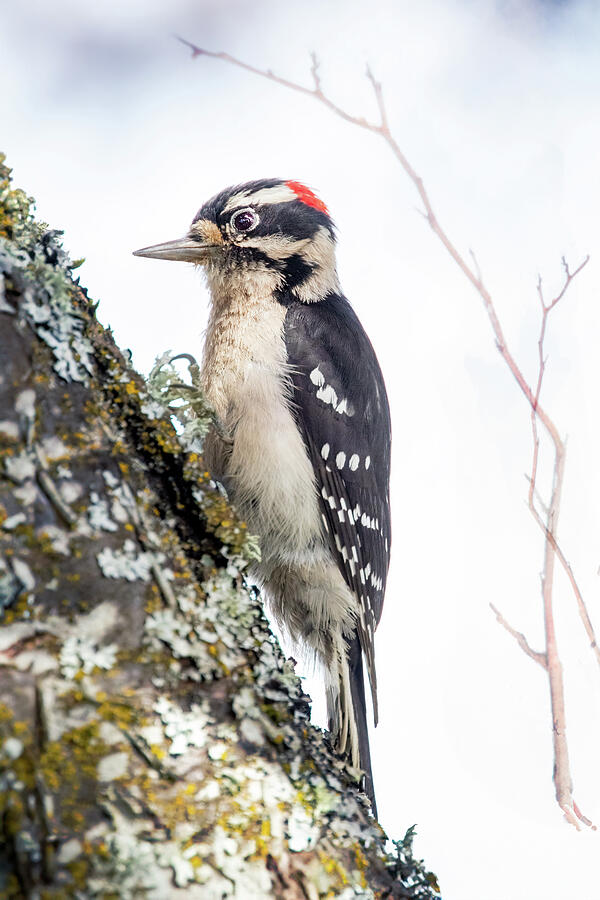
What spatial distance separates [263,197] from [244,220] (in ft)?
0.60

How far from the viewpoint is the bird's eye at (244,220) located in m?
3.00

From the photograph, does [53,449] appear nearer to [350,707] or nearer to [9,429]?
[9,429]


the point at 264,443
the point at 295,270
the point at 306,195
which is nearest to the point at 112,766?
the point at 264,443

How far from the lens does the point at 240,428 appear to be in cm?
248

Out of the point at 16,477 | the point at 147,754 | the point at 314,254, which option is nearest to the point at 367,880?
the point at 147,754

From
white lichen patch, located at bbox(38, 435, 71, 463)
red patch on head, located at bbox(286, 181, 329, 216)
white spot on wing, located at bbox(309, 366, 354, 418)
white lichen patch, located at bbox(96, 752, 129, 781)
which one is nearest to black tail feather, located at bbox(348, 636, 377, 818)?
white spot on wing, located at bbox(309, 366, 354, 418)

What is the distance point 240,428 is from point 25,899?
1.67m

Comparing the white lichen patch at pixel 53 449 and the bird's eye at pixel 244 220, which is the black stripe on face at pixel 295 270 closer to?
the bird's eye at pixel 244 220

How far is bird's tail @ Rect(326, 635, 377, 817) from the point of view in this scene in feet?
7.80

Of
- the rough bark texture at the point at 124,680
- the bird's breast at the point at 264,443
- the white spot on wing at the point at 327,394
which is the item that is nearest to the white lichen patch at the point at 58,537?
the rough bark texture at the point at 124,680

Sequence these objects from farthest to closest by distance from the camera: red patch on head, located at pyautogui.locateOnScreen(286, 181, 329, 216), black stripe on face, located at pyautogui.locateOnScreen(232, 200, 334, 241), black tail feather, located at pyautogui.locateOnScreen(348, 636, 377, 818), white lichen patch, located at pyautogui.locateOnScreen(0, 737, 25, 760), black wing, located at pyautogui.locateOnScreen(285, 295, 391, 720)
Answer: red patch on head, located at pyautogui.locateOnScreen(286, 181, 329, 216), black stripe on face, located at pyautogui.locateOnScreen(232, 200, 334, 241), black wing, located at pyautogui.locateOnScreen(285, 295, 391, 720), black tail feather, located at pyautogui.locateOnScreen(348, 636, 377, 818), white lichen patch, located at pyautogui.locateOnScreen(0, 737, 25, 760)

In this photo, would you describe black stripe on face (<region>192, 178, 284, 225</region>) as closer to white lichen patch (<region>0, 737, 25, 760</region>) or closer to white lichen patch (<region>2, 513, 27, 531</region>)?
white lichen patch (<region>2, 513, 27, 531</region>)

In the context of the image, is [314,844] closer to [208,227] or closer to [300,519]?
[300,519]

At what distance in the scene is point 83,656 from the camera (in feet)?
3.64
